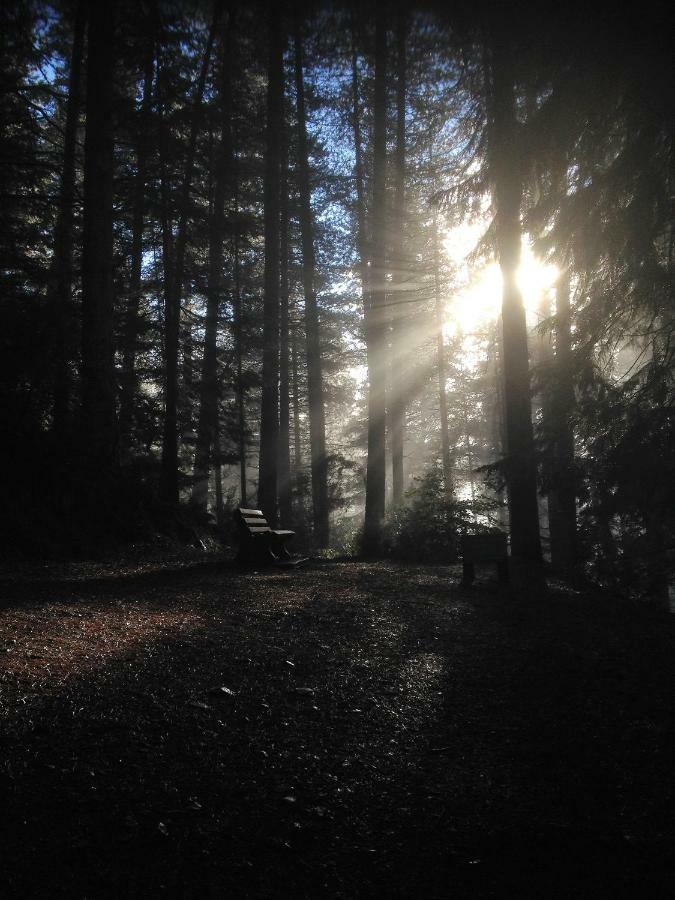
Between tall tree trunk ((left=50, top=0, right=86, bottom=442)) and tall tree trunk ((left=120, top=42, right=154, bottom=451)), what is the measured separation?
140cm

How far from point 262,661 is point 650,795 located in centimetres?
→ 302

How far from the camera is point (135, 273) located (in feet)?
61.7

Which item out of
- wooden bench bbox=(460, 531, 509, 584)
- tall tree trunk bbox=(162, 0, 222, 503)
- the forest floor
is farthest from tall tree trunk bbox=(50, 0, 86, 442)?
wooden bench bbox=(460, 531, 509, 584)

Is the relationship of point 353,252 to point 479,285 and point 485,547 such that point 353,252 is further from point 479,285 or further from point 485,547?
point 485,547

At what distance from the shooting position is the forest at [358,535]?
2600 mm

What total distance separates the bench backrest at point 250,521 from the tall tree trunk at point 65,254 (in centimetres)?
376

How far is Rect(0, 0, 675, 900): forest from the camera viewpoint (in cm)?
260

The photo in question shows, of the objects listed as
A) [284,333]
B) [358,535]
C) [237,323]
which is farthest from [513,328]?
[284,333]

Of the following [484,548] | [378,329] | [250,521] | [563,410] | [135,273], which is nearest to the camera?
[563,410]

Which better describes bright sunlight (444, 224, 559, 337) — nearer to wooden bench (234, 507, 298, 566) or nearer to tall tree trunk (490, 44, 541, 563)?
tall tree trunk (490, 44, 541, 563)

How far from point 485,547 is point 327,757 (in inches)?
227

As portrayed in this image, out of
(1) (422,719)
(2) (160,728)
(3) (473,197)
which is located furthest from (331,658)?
(3) (473,197)

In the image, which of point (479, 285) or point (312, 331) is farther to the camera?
point (312, 331)

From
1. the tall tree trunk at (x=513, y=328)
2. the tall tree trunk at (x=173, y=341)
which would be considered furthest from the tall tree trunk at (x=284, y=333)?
the tall tree trunk at (x=513, y=328)
